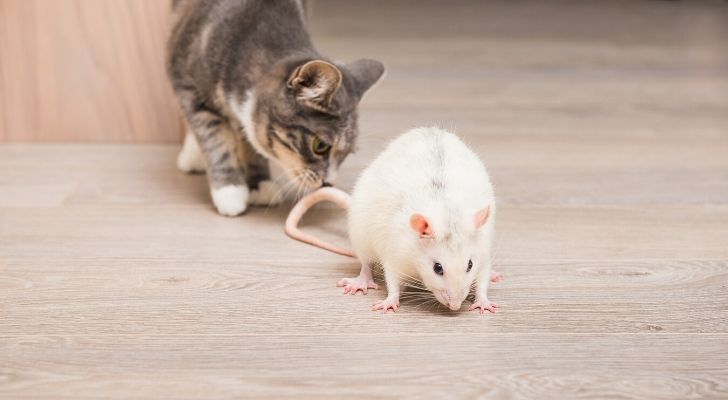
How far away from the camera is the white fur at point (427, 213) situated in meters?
1.75

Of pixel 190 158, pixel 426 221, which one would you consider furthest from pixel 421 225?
pixel 190 158

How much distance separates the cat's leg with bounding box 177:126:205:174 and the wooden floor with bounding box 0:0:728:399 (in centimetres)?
5

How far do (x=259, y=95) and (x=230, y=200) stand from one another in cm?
29

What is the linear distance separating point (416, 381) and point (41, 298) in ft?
2.56

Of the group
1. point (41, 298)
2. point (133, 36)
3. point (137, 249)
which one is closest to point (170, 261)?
point (137, 249)

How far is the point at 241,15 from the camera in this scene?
2.36m

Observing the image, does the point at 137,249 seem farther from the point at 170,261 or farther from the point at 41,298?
the point at 41,298

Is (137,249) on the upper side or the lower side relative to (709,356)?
lower

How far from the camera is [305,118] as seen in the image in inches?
86.4

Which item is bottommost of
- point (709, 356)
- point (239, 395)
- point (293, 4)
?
point (239, 395)

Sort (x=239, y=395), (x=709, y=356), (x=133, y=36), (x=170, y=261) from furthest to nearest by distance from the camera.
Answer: (x=133, y=36) < (x=170, y=261) < (x=709, y=356) < (x=239, y=395)

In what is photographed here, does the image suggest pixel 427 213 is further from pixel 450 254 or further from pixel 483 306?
pixel 483 306

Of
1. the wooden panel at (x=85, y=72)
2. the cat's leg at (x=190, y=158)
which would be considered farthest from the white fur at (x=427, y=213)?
the wooden panel at (x=85, y=72)

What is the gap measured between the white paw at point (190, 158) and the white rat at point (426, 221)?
0.83 meters
